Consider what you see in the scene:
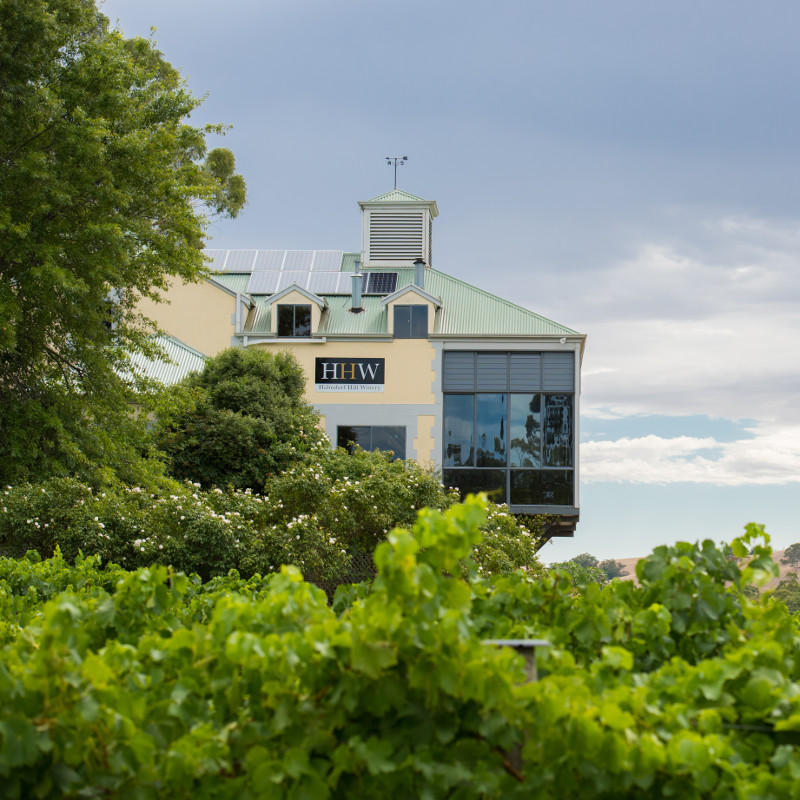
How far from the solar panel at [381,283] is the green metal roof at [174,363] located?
6443mm

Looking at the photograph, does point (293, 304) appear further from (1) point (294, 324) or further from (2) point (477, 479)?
(2) point (477, 479)

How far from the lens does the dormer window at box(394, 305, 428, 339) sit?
28.4m

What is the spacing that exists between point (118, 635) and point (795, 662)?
231cm

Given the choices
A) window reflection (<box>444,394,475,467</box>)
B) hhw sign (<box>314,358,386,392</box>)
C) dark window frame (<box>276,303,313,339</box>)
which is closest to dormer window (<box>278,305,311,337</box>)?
dark window frame (<box>276,303,313,339</box>)

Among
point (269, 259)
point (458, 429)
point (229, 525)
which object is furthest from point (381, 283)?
point (229, 525)

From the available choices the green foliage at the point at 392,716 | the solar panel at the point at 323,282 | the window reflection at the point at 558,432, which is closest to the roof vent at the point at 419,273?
the solar panel at the point at 323,282

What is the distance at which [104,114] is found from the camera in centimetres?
1633

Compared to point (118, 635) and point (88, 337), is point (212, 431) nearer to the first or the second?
point (88, 337)

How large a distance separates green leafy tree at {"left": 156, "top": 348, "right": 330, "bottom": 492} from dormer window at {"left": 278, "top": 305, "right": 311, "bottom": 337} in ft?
14.5

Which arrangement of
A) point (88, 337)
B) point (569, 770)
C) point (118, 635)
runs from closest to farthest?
point (569, 770) < point (118, 635) < point (88, 337)

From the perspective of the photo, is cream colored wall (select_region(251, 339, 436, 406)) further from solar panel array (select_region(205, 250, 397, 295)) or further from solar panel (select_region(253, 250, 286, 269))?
solar panel (select_region(253, 250, 286, 269))

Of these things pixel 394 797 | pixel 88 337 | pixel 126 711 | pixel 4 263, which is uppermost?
pixel 4 263

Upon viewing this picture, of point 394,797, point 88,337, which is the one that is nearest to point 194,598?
point 394,797

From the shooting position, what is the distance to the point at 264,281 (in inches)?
1252
